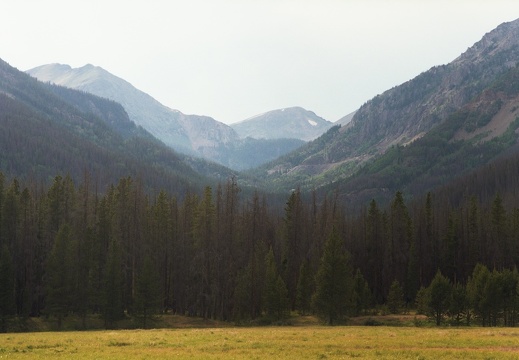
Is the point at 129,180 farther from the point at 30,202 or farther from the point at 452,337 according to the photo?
the point at 452,337

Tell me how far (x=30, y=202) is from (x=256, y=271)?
3517 cm

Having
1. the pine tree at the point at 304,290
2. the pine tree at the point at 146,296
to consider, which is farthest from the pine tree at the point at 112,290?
the pine tree at the point at 304,290

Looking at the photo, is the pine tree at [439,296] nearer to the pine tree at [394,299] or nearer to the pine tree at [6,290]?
the pine tree at [394,299]

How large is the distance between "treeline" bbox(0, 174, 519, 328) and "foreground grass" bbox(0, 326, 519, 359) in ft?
79.0

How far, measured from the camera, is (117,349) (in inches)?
1357

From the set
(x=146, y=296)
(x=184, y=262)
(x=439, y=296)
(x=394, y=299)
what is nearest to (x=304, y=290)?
(x=394, y=299)

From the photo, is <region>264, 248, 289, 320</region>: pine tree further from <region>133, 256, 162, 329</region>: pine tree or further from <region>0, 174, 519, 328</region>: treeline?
<region>133, 256, 162, 329</region>: pine tree

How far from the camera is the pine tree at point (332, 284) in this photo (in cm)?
6375

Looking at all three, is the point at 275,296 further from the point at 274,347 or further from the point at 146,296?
the point at 274,347

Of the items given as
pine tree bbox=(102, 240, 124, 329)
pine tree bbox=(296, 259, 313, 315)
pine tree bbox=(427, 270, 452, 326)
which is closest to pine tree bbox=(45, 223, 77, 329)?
pine tree bbox=(102, 240, 124, 329)

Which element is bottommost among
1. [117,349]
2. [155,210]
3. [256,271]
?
[117,349]

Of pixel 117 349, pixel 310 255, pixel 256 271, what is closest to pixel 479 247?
pixel 310 255

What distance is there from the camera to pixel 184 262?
82.8 m

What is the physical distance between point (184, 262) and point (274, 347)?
162 feet
